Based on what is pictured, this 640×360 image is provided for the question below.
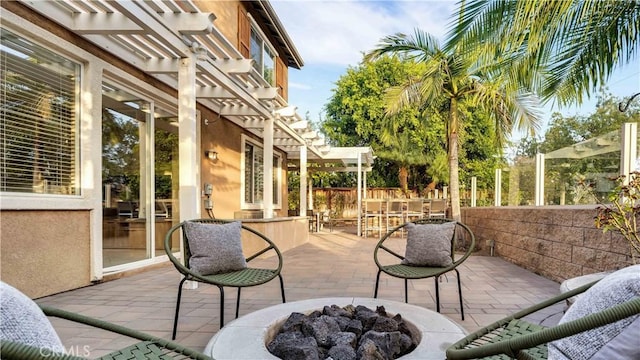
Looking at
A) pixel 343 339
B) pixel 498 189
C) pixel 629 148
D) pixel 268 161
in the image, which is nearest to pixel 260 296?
pixel 343 339

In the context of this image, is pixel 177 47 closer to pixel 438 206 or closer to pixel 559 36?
pixel 559 36

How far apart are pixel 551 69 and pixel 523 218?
2.16 meters

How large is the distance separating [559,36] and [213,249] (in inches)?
139

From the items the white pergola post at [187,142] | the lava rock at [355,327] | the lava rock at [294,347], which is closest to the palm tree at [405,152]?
the white pergola post at [187,142]

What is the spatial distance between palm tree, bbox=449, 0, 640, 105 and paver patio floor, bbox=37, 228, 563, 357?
2.23 m

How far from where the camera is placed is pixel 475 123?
1554 cm

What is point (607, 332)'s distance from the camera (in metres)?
0.86

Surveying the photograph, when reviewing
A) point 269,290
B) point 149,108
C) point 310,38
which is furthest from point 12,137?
point 310,38

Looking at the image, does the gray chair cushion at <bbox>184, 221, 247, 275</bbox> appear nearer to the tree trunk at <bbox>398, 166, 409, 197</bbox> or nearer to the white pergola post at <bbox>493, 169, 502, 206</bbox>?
the white pergola post at <bbox>493, 169, 502, 206</bbox>

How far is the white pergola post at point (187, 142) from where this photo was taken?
387cm

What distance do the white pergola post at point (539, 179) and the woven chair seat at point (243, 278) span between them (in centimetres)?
390

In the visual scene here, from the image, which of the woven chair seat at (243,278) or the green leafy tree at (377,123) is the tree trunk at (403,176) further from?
the woven chair seat at (243,278)

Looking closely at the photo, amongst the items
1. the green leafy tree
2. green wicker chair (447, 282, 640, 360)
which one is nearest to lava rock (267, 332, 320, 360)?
green wicker chair (447, 282, 640, 360)

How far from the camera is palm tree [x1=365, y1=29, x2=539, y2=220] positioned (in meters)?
6.38
